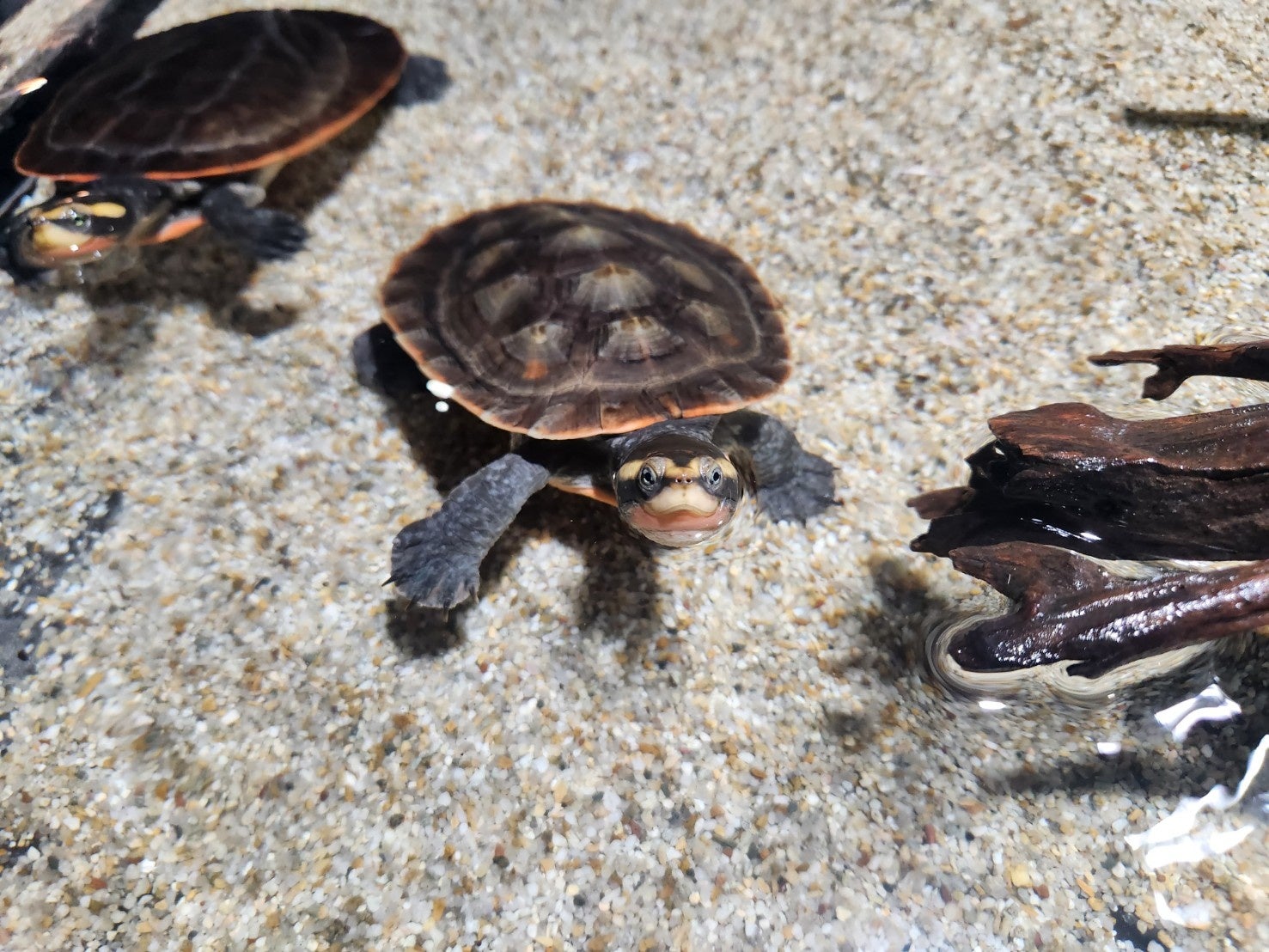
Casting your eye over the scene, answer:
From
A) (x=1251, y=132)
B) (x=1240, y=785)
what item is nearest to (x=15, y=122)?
(x=1240, y=785)

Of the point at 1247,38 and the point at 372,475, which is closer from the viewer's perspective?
the point at 372,475

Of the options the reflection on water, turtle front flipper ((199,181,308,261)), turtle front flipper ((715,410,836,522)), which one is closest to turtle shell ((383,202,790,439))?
turtle front flipper ((715,410,836,522))

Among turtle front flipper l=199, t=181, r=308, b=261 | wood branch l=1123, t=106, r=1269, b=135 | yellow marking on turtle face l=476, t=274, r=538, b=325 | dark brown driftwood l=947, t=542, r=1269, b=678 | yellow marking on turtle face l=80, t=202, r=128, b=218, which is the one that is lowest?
turtle front flipper l=199, t=181, r=308, b=261

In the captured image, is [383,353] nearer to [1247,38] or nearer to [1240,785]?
[1240,785]

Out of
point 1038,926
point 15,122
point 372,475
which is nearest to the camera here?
point 1038,926

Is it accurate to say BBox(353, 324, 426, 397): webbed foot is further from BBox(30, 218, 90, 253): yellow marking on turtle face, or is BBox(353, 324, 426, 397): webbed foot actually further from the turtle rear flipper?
the turtle rear flipper

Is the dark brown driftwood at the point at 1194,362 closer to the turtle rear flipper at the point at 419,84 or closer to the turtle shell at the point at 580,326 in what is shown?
the turtle shell at the point at 580,326
